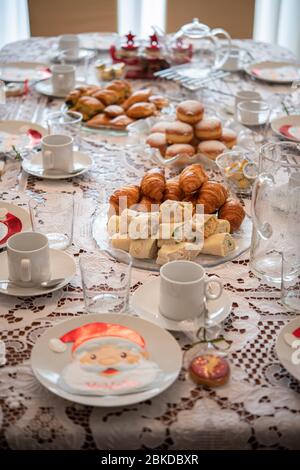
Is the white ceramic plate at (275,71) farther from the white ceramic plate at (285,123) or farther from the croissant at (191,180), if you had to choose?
the croissant at (191,180)

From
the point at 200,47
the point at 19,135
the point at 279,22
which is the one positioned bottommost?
the point at 279,22

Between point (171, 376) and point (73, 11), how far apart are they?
2.52 m

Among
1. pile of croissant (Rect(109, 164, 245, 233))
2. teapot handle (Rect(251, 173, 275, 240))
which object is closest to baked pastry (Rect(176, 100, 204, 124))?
pile of croissant (Rect(109, 164, 245, 233))

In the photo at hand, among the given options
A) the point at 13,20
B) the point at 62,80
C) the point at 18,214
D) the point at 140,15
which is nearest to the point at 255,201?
the point at 18,214

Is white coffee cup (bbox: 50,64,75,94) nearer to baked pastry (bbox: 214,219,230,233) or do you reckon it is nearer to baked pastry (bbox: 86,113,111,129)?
baked pastry (bbox: 86,113,111,129)

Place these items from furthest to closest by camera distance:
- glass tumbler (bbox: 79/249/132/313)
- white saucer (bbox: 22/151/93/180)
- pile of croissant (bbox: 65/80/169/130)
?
pile of croissant (bbox: 65/80/169/130), white saucer (bbox: 22/151/93/180), glass tumbler (bbox: 79/249/132/313)

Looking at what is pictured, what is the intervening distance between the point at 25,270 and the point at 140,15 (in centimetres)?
285

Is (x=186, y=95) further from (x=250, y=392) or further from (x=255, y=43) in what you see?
(x=250, y=392)

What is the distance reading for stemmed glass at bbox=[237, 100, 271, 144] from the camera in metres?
2.03

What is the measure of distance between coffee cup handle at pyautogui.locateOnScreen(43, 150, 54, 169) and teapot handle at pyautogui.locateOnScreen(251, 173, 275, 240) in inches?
23.9

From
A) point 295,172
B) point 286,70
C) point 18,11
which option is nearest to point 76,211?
point 295,172

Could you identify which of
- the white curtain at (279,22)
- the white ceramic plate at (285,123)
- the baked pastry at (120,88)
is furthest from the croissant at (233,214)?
the white curtain at (279,22)

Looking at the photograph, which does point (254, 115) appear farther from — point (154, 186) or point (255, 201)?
point (255, 201)

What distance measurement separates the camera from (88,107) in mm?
2074
